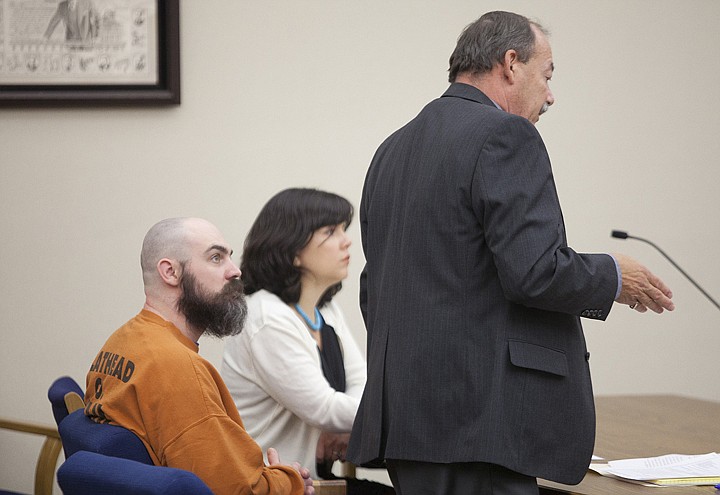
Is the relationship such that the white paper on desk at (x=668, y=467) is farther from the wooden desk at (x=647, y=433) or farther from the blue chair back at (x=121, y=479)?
the blue chair back at (x=121, y=479)

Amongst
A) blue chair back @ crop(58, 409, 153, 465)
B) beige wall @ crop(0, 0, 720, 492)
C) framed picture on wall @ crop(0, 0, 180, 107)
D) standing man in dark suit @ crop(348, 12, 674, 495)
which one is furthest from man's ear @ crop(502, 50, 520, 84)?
framed picture on wall @ crop(0, 0, 180, 107)

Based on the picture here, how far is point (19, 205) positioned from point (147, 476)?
2.54 meters

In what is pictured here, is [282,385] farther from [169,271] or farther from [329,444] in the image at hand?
[169,271]

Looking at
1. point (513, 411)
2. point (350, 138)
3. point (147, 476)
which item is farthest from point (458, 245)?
point (350, 138)

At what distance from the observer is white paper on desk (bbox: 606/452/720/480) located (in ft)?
6.27

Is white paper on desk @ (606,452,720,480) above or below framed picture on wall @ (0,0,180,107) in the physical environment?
below

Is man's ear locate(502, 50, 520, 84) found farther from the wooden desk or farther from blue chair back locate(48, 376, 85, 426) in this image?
blue chair back locate(48, 376, 85, 426)

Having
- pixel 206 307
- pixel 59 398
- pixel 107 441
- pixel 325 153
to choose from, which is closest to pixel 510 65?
pixel 206 307

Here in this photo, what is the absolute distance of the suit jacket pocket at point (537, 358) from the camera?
1.74m

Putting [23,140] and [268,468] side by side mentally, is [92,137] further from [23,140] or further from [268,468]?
[268,468]

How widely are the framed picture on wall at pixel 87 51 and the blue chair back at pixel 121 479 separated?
235cm

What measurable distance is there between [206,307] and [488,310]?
619mm

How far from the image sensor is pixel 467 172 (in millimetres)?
1788

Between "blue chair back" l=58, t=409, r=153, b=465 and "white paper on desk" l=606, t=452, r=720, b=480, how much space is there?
941 mm
